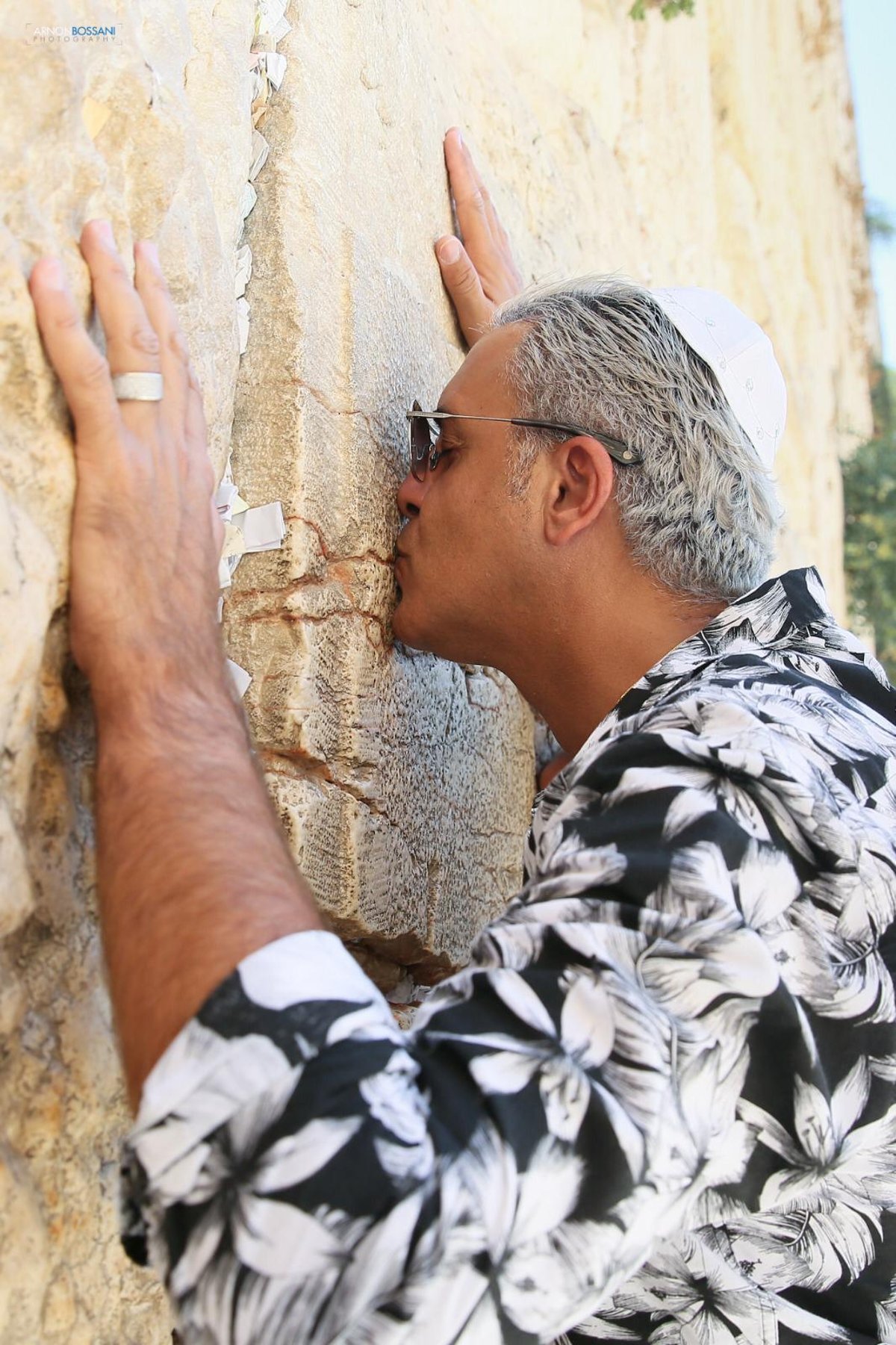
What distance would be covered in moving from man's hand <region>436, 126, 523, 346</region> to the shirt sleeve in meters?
1.33

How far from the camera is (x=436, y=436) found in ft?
5.49

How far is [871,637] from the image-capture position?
26.6 feet

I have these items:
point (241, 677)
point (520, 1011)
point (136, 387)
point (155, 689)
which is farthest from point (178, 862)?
point (241, 677)

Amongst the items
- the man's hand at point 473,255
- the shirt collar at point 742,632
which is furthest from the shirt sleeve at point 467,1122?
the man's hand at point 473,255

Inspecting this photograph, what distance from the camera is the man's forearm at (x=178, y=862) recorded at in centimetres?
82

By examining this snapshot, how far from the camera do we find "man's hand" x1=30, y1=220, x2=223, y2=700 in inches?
38.2

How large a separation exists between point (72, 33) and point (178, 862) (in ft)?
2.38

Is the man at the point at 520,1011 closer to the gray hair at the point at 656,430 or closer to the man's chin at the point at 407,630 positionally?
the gray hair at the point at 656,430

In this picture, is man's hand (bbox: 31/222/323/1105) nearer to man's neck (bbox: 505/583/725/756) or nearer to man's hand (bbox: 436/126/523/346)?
man's neck (bbox: 505/583/725/756)

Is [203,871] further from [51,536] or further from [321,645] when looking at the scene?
[321,645]

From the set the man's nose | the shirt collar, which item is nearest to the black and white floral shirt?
the shirt collar

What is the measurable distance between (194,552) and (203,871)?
322mm

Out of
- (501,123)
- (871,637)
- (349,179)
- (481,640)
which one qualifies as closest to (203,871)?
(481,640)

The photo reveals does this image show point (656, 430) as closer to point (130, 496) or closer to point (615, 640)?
point (615, 640)
